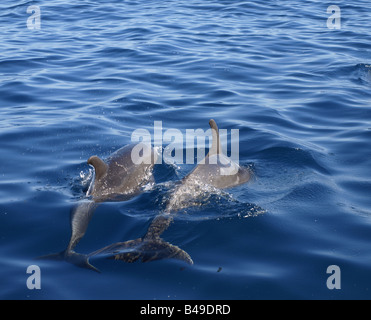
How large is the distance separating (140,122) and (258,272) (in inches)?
244

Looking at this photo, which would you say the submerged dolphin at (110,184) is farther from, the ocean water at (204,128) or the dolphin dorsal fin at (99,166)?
the ocean water at (204,128)

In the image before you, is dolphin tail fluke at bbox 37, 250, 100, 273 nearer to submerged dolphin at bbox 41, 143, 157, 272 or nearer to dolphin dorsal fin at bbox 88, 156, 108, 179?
submerged dolphin at bbox 41, 143, 157, 272

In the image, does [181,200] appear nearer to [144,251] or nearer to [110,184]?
[110,184]

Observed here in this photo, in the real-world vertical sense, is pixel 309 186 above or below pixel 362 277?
above

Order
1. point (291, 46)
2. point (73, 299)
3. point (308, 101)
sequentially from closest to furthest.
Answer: point (73, 299)
point (308, 101)
point (291, 46)

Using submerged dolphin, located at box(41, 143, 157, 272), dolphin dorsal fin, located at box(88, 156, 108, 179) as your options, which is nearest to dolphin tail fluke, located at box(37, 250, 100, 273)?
submerged dolphin, located at box(41, 143, 157, 272)

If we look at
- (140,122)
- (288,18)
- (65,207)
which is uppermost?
(288,18)

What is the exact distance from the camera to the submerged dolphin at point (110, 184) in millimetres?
6623

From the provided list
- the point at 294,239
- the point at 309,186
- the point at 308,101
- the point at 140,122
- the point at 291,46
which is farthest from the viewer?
the point at 291,46

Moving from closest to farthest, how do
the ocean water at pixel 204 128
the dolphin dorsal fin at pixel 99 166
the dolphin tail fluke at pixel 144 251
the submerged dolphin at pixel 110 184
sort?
the ocean water at pixel 204 128 < the dolphin tail fluke at pixel 144 251 < the submerged dolphin at pixel 110 184 < the dolphin dorsal fin at pixel 99 166

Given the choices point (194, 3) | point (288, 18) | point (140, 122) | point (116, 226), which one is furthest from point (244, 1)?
point (116, 226)

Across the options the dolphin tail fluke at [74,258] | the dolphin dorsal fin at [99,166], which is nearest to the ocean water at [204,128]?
the dolphin tail fluke at [74,258]

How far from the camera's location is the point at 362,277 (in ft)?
20.0

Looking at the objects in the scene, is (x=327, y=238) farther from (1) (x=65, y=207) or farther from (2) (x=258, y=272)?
(1) (x=65, y=207)
